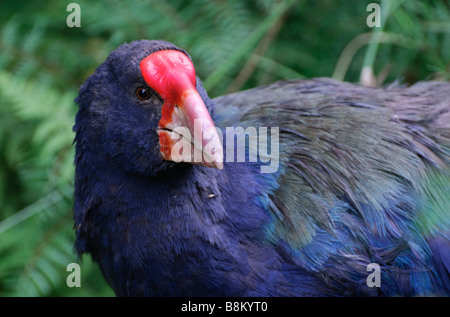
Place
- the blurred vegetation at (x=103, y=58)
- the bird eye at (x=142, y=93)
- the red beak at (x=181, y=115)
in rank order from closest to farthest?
the red beak at (x=181, y=115) → the bird eye at (x=142, y=93) → the blurred vegetation at (x=103, y=58)

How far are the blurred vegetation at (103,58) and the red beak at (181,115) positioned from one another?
133 centimetres

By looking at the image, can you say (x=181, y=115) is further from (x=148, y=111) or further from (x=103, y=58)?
(x=103, y=58)

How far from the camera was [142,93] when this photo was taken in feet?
6.56

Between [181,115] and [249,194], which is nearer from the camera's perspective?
[181,115]

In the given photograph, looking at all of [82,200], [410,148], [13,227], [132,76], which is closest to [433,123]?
[410,148]

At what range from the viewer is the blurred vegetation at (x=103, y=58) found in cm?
316

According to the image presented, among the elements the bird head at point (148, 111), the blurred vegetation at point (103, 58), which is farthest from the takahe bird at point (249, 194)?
the blurred vegetation at point (103, 58)

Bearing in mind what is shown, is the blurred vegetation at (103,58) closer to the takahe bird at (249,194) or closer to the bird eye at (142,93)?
the takahe bird at (249,194)

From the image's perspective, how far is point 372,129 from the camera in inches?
89.8

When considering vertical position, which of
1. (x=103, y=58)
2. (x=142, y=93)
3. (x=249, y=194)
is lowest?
(x=249, y=194)

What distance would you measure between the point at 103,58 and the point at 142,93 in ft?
5.94

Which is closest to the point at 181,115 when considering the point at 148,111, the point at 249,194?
the point at 148,111

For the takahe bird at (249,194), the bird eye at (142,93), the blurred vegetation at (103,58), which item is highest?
the blurred vegetation at (103,58)

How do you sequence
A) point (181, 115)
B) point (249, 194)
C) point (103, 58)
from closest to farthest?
point (181, 115) < point (249, 194) < point (103, 58)
